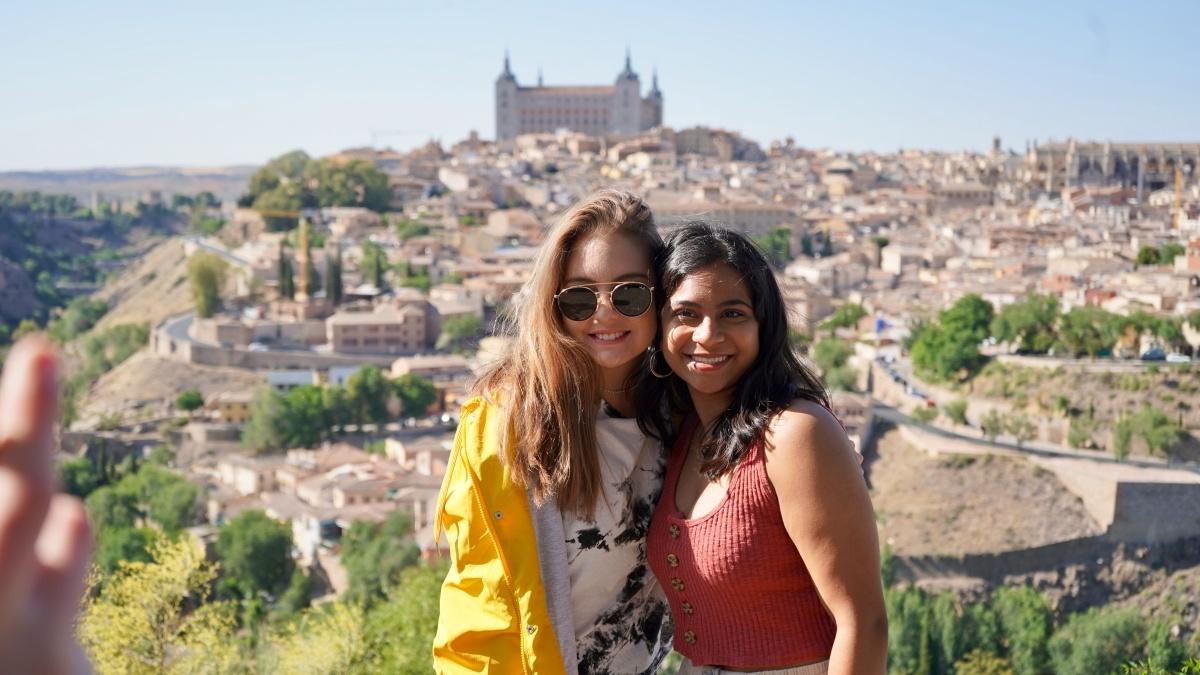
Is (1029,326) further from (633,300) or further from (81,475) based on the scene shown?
(633,300)

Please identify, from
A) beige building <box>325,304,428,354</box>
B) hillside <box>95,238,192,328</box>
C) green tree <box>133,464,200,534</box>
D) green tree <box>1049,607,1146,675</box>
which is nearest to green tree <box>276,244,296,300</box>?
beige building <box>325,304,428,354</box>

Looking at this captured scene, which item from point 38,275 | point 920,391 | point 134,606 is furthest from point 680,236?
point 38,275

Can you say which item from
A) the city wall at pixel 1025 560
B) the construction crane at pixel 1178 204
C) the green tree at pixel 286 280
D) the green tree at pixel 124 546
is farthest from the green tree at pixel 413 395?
the construction crane at pixel 1178 204

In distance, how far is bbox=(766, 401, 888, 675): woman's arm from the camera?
1.60 m

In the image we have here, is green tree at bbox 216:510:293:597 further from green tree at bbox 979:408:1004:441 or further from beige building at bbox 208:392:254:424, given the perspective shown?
green tree at bbox 979:408:1004:441

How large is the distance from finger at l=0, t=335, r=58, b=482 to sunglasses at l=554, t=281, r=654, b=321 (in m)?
1.26

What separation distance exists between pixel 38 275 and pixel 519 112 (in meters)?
25.2

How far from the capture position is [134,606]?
20.6ft

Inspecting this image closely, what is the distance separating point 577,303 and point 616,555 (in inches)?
13.6

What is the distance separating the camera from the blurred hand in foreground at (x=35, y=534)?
0.57 m

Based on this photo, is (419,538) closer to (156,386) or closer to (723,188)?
(156,386)

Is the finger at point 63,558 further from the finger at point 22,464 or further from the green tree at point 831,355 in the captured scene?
the green tree at point 831,355

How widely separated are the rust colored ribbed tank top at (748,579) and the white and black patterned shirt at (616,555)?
0.08m

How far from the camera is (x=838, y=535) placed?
160 cm
